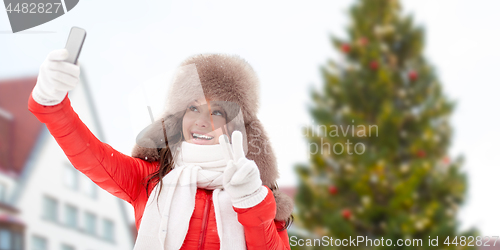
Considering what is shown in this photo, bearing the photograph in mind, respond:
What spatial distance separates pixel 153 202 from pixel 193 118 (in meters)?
0.17

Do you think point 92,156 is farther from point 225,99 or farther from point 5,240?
point 5,240

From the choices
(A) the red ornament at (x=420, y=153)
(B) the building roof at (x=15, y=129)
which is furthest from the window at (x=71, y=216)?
(A) the red ornament at (x=420, y=153)

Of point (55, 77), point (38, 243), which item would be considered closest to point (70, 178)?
point (38, 243)

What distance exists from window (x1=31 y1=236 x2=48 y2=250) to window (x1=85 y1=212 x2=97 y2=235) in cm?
13

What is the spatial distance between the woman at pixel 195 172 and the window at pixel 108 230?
0.25 ft

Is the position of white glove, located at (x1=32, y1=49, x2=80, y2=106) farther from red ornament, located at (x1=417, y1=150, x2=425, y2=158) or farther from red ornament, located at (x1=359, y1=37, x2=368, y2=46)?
red ornament, located at (x1=359, y1=37, x2=368, y2=46)

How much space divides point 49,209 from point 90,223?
0.12m

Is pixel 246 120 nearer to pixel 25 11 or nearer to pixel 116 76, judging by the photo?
pixel 116 76

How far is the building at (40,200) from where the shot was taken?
32.6 inches

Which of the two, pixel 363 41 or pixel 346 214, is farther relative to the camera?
pixel 363 41

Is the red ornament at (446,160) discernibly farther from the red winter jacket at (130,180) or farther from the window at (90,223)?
the window at (90,223)

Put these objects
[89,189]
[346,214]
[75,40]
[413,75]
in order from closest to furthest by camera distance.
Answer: [75,40] → [89,189] → [346,214] → [413,75]

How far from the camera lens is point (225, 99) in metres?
0.75

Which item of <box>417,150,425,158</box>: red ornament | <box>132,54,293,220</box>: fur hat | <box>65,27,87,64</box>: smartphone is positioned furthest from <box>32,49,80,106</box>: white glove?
<box>417,150,425,158</box>: red ornament
